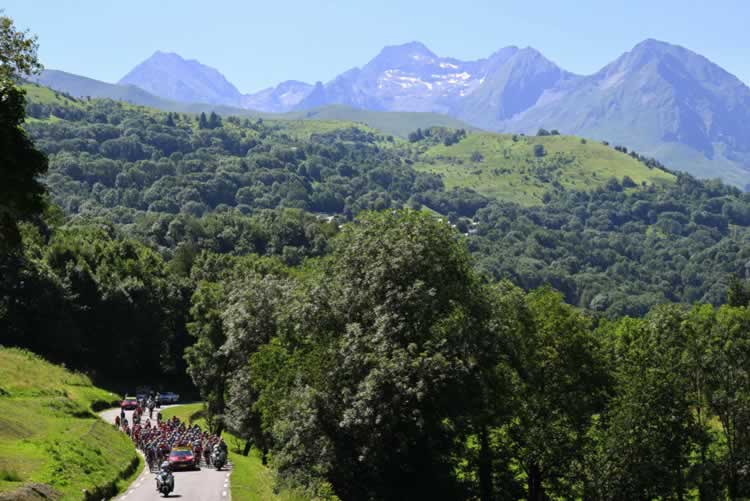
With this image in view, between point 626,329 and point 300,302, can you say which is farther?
point 626,329

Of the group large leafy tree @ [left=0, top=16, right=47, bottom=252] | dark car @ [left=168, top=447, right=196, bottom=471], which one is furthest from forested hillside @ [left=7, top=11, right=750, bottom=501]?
dark car @ [left=168, top=447, right=196, bottom=471]

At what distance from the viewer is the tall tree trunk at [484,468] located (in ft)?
162

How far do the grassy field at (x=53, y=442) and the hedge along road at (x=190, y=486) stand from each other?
0.92 meters

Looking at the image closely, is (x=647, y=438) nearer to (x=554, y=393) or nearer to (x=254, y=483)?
(x=554, y=393)

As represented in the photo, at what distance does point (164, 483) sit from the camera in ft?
135

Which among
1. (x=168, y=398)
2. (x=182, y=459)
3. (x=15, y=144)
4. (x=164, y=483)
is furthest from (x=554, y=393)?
(x=168, y=398)

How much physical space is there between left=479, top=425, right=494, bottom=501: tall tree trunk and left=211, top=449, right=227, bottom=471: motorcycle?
1604 centimetres

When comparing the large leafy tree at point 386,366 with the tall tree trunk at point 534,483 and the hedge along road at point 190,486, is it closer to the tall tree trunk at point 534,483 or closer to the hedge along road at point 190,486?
the hedge along road at point 190,486

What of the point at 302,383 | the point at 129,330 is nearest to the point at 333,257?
the point at 302,383

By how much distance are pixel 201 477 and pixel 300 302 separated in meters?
12.5

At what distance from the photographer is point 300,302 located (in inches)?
1811

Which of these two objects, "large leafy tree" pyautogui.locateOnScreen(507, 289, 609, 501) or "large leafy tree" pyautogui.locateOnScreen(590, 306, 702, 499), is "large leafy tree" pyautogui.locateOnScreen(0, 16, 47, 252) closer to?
"large leafy tree" pyautogui.locateOnScreen(507, 289, 609, 501)

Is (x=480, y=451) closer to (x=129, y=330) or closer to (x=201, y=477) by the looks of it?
(x=201, y=477)

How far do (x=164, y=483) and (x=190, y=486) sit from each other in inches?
183
